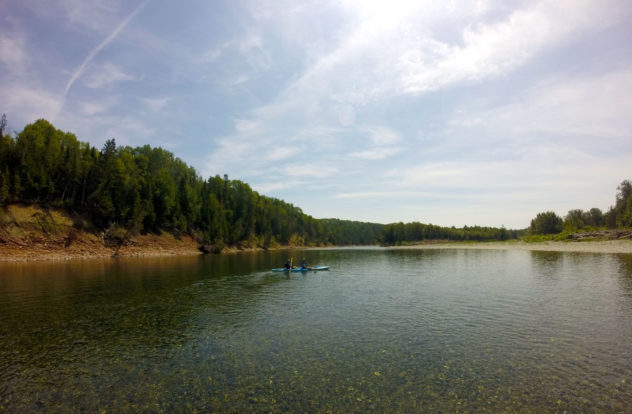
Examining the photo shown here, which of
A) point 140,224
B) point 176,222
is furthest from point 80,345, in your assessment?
point 176,222

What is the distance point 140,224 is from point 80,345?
94606 mm

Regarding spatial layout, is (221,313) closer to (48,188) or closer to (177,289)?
(177,289)

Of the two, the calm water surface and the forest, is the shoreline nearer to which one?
the forest

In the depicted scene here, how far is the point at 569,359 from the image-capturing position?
15.5 m

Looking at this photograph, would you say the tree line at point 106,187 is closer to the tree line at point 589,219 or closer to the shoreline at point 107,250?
the shoreline at point 107,250

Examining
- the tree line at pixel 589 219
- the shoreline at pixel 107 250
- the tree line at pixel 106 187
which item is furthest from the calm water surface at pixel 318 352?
the tree line at pixel 589 219

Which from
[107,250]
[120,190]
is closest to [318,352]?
[107,250]

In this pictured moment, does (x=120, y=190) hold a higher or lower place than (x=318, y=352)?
higher

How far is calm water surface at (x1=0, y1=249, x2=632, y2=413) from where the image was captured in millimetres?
11883

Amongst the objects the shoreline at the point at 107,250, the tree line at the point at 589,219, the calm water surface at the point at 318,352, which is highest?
the tree line at the point at 589,219

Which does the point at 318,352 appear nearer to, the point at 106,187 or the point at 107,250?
the point at 107,250

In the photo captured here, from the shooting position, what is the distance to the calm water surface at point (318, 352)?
39.0ft

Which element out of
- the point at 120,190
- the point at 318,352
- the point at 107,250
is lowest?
the point at 318,352

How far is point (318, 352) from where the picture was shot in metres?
16.9
